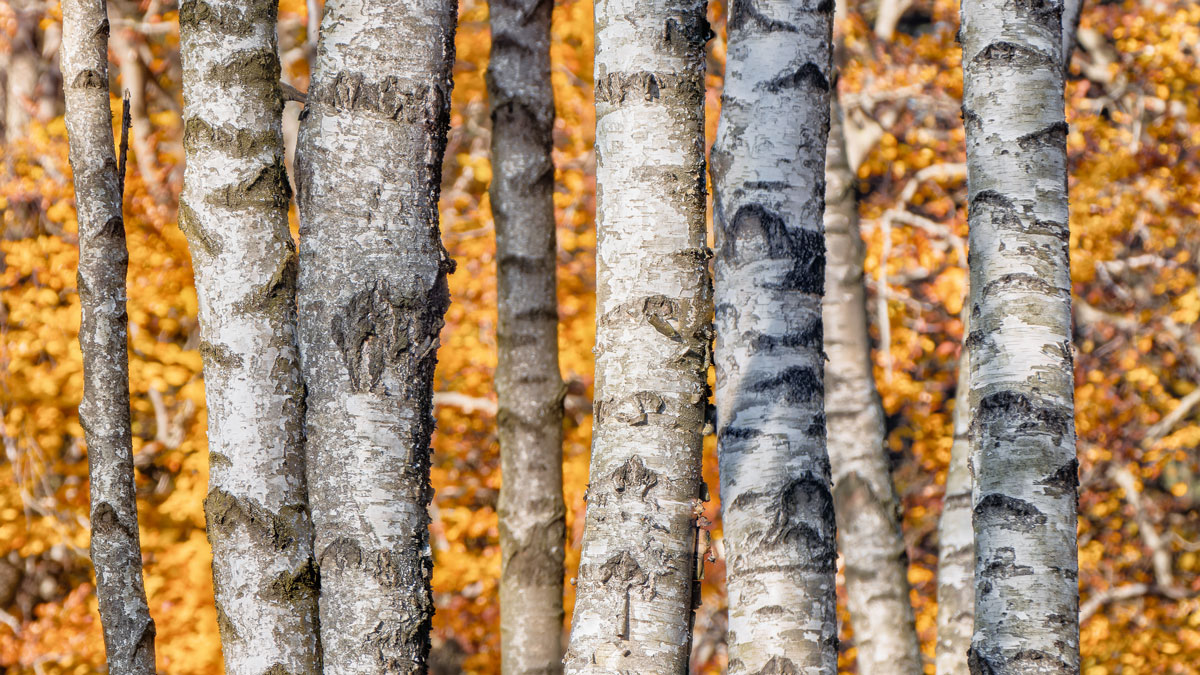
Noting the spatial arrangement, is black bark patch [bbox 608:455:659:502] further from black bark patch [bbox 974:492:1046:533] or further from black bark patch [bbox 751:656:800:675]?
black bark patch [bbox 974:492:1046:533]

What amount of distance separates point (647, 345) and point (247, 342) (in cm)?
84

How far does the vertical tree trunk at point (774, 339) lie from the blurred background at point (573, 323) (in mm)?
7459

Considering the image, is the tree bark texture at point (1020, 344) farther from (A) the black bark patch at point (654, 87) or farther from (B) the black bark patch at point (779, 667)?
(A) the black bark patch at point (654, 87)

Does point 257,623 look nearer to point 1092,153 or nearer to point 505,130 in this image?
point 505,130

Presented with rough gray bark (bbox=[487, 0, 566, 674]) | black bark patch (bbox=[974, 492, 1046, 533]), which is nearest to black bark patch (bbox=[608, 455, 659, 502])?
black bark patch (bbox=[974, 492, 1046, 533])

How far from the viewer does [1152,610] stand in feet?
38.9

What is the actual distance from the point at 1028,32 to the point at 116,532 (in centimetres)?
299

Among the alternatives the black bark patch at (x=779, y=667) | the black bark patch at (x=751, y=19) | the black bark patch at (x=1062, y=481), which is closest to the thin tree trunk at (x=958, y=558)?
the black bark patch at (x=1062, y=481)

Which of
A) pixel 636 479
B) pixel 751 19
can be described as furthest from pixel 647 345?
pixel 751 19

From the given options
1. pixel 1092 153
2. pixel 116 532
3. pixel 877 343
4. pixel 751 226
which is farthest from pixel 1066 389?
pixel 877 343

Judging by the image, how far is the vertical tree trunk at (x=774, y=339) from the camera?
2.72 m

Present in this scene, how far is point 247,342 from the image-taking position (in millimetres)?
2043

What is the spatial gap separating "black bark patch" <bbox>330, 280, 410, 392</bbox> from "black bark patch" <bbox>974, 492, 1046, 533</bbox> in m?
1.75

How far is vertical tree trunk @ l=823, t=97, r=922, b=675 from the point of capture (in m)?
4.55
